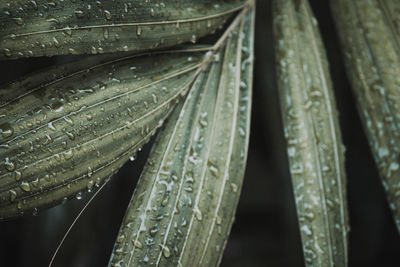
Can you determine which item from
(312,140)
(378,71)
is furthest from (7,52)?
(378,71)

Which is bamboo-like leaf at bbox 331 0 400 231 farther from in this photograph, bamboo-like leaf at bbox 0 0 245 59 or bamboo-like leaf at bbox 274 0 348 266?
bamboo-like leaf at bbox 0 0 245 59

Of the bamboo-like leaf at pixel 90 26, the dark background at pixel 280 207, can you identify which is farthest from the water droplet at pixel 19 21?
the dark background at pixel 280 207

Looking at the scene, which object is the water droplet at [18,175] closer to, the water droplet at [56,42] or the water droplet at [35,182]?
the water droplet at [35,182]

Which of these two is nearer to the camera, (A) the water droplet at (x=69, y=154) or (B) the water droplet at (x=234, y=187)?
(A) the water droplet at (x=69, y=154)

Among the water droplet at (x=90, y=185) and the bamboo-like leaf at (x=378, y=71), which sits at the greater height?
the bamboo-like leaf at (x=378, y=71)

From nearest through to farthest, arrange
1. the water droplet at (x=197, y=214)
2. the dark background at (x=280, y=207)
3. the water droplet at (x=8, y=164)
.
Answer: the water droplet at (x=8, y=164)
the water droplet at (x=197, y=214)
the dark background at (x=280, y=207)

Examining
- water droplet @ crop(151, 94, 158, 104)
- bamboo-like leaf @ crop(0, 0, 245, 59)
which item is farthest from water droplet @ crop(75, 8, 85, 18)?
water droplet @ crop(151, 94, 158, 104)

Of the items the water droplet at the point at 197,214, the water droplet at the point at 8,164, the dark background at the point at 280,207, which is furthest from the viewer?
the dark background at the point at 280,207
